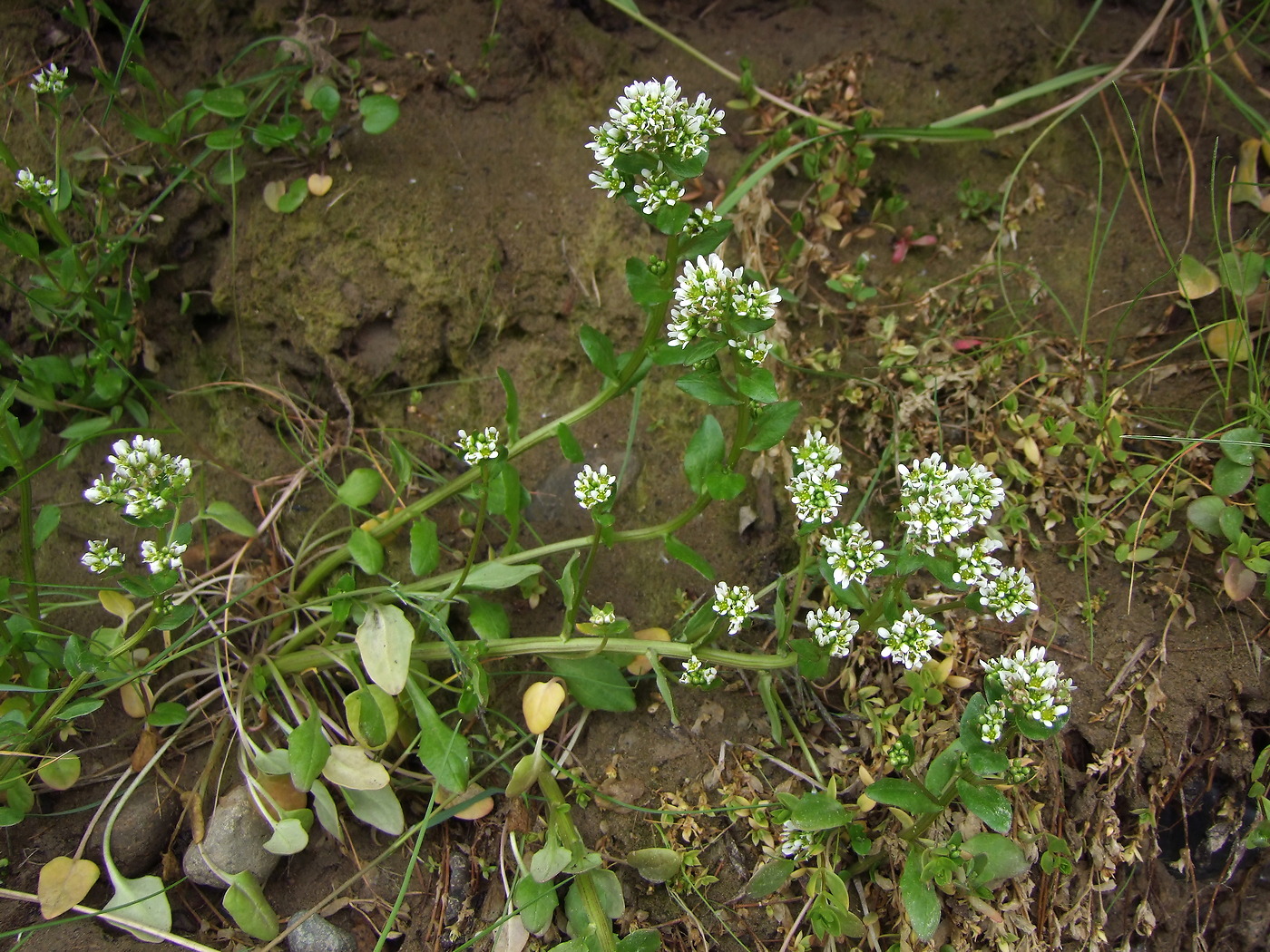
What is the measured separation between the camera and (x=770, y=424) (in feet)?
7.20

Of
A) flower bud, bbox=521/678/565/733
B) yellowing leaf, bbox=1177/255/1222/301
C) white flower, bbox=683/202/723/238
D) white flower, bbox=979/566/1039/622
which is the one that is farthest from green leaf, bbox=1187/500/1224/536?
flower bud, bbox=521/678/565/733

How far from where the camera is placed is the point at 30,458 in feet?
9.50

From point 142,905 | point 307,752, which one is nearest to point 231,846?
point 142,905

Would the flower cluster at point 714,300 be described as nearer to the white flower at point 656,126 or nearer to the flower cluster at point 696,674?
the white flower at point 656,126

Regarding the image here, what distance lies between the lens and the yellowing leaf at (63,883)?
7.71 feet

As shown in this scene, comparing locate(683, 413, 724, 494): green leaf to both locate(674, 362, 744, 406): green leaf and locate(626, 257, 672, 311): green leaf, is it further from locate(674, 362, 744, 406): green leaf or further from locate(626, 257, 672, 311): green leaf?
locate(626, 257, 672, 311): green leaf

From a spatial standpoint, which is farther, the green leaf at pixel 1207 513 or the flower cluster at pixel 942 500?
the green leaf at pixel 1207 513

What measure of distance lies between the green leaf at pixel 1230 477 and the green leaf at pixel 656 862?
73.8 inches

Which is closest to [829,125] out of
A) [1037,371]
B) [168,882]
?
[1037,371]

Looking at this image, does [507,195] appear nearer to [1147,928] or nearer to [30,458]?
[30,458]

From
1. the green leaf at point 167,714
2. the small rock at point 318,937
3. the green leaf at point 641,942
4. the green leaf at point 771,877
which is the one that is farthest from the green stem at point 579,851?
the green leaf at point 167,714

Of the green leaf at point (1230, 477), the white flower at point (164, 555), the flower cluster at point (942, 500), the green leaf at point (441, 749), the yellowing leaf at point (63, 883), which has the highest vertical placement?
the flower cluster at point (942, 500)

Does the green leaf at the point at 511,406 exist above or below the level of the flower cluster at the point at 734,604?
above

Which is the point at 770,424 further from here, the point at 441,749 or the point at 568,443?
the point at 441,749
